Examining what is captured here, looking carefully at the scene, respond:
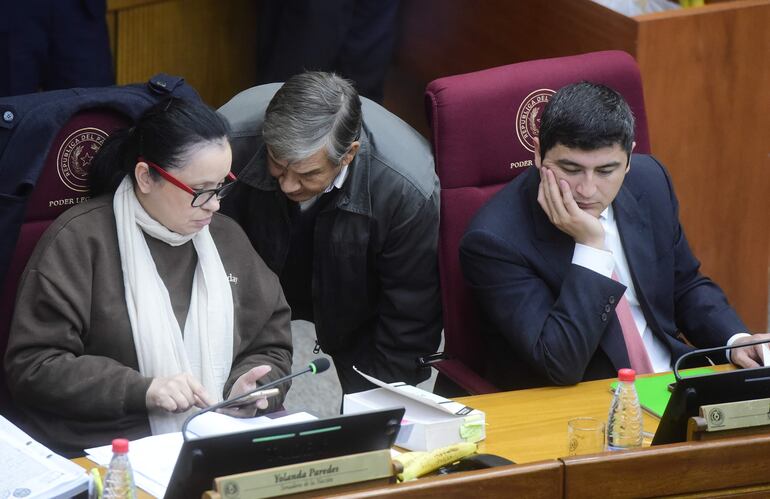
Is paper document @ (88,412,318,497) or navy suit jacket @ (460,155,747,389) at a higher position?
navy suit jacket @ (460,155,747,389)

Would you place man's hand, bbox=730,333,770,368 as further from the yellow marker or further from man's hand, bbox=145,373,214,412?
the yellow marker

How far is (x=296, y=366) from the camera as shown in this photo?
158 inches

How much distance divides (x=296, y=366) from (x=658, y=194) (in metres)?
1.49

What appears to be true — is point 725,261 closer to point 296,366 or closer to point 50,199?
point 296,366

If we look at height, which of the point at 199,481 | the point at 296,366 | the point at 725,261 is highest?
the point at 199,481

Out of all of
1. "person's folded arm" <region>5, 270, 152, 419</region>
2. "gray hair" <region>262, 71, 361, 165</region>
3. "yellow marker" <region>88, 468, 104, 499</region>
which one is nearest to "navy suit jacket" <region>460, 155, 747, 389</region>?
"gray hair" <region>262, 71, 361, 165</region>

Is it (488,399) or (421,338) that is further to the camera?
(421,338)

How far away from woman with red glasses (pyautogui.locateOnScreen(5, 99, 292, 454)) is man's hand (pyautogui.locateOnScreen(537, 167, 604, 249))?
0.60 m

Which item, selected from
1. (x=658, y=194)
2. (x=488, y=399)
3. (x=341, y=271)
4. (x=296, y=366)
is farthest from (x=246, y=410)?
(x=296, y=366)

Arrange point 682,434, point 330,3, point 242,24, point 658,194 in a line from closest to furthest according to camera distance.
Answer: point 682,434 < point 658,194 < point 330,3 < point 242,24

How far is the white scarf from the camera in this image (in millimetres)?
2486

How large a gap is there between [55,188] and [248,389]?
578 mm

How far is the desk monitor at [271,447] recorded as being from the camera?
174cm

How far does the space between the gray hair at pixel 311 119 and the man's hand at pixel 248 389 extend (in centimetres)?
51
